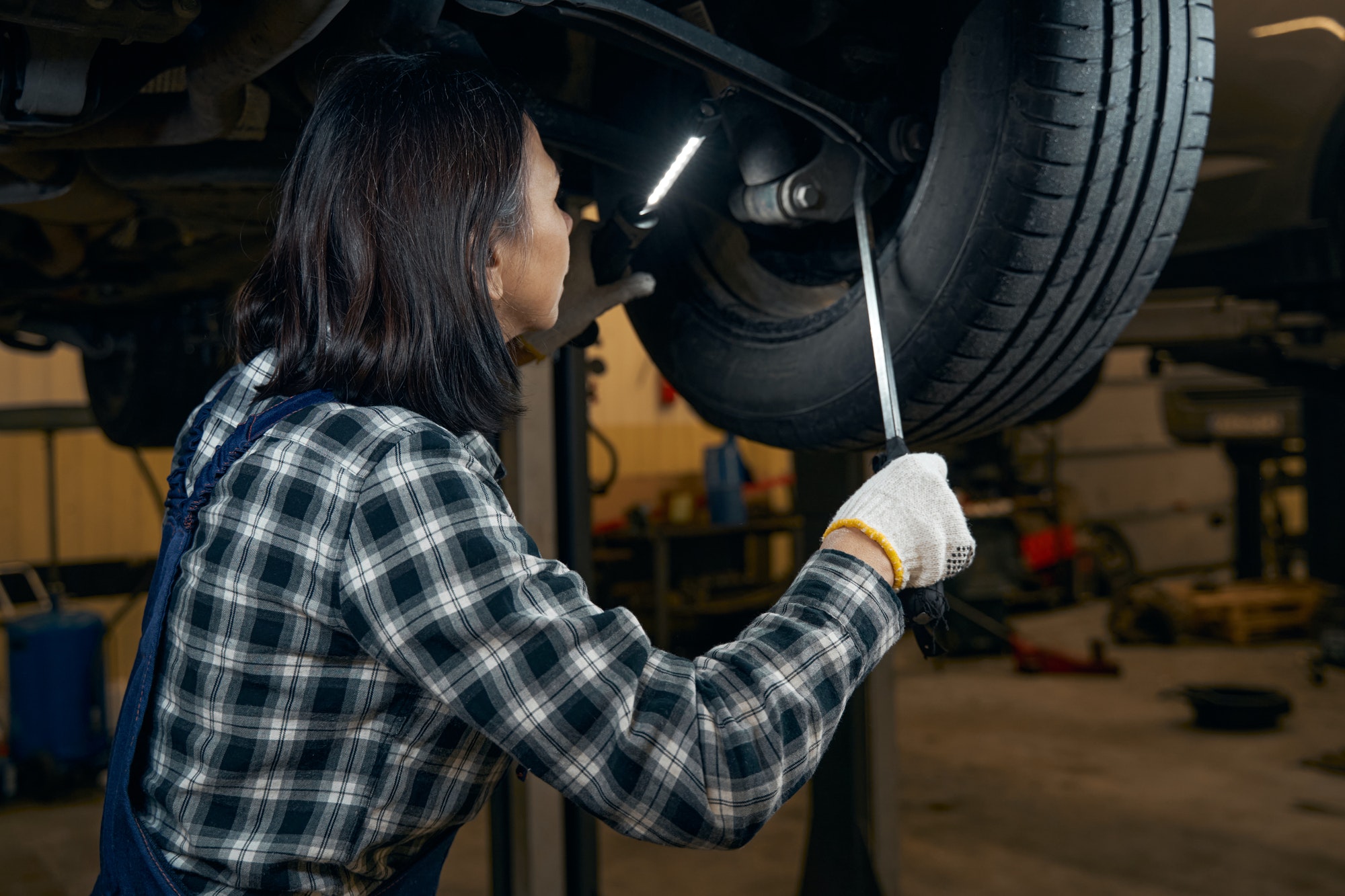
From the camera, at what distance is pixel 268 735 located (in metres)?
0.72

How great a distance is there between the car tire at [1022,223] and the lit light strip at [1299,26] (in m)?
1.09

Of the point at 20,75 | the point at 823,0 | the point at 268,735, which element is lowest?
the point at 268,735

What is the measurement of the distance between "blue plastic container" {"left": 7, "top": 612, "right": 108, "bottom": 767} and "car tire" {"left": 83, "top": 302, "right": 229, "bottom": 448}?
46.8 inches

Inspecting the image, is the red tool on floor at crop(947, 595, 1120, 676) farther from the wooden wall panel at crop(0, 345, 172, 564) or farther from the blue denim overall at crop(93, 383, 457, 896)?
the blue denim overall at crop(93, 383, 457, 896)

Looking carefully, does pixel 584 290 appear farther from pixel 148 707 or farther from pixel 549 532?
pixel 549 532

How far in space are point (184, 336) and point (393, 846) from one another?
2.12m

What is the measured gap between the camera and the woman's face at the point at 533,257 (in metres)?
0.85

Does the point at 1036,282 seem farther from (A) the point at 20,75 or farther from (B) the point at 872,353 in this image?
(A) the point at 20,75

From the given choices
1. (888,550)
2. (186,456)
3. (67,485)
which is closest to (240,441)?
(186,456)

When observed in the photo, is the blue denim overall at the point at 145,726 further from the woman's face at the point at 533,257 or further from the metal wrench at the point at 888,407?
the metal wrench at the point at 888,407

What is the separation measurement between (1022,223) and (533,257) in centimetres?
45

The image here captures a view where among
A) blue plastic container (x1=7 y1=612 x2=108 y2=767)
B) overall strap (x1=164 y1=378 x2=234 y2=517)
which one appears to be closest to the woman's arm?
overall strap (x1=164 y1=378 x2=234 y2=517)

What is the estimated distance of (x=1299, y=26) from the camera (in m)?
1.92

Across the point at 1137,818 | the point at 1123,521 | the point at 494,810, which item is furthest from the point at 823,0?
the point at 1123,521
